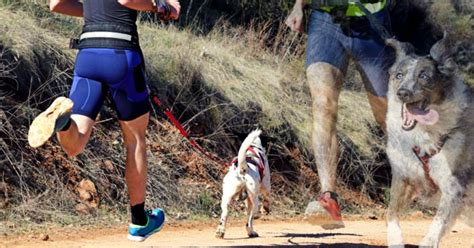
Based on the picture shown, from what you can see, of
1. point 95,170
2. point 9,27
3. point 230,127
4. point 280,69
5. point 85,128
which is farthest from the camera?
point 280,69

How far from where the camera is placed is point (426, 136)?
548 cm

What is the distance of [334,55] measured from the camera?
5.84 metres

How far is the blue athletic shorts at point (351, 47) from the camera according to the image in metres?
5.81

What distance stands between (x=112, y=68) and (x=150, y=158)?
5.23 meters

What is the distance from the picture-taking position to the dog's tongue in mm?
5395

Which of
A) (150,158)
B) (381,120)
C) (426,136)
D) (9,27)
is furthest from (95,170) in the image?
(426,136)

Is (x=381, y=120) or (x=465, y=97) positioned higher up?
(x=465, y=97)

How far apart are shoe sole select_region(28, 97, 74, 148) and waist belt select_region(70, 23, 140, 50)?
53 cm

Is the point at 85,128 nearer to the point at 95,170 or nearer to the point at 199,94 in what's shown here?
the point at 95,170

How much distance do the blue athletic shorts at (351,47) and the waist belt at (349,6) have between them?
49 millimetres

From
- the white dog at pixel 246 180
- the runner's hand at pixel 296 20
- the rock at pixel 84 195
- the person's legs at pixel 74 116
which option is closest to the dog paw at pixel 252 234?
the white dog at pixel 246 180

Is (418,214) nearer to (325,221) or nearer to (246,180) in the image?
(246,180)

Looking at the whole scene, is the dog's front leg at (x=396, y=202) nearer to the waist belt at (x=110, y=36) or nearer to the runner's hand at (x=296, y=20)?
the runner's hand at (x=296, y=20)

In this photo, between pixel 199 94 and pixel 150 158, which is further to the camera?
pixel 199 94
